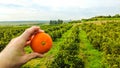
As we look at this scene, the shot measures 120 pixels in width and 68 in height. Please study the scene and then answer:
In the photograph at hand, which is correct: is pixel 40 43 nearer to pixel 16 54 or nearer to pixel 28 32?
pixel 28 32

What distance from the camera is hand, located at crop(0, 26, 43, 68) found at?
1.37m

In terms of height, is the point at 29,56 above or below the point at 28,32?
below

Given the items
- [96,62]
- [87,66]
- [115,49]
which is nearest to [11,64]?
[115,49]

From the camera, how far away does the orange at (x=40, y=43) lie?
160 centimetres

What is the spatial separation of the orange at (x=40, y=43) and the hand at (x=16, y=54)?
0.15 ft

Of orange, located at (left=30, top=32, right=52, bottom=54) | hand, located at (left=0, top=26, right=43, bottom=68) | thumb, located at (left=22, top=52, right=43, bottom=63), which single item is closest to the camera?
hand, located at (left=0, top=26, right=43, bottom=68)

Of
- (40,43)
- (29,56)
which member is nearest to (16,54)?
(29,56)

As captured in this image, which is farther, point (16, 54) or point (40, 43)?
point (40, 43)

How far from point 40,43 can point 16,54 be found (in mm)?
216

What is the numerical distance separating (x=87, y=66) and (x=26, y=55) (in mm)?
15999

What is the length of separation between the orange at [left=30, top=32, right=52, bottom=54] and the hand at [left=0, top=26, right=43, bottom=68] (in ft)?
0.15

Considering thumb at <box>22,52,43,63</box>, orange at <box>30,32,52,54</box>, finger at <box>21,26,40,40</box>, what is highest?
finger at <box>21,26,40,40</box>

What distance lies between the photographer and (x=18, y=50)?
1.45m

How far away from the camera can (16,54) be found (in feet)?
4.71
